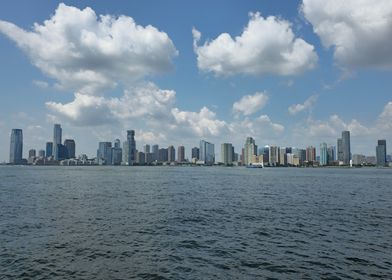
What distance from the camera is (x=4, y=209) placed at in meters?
55.8

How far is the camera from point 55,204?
61.8m

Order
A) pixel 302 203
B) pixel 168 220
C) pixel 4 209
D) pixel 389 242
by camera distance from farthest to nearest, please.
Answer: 1. pixel 302 203
2. pixel 4 209
3. pixel 168 220
4. pixel 389 242

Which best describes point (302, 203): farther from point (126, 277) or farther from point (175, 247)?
point (126, 277)

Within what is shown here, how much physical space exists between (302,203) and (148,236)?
3910 cm

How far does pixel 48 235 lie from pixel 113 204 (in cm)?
2593

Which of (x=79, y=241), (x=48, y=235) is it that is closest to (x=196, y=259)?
(x=79, y=241)

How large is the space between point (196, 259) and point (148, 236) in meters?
9.51

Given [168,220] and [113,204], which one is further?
[113,204]

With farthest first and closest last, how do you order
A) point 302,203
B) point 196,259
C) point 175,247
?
point 302,203
point 175,247
point 196,259

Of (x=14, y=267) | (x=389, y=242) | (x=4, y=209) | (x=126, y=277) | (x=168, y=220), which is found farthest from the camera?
(x=4, y=209)

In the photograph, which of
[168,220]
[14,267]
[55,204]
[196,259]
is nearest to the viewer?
[14,267]

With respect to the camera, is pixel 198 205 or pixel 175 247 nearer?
pixel 175 247

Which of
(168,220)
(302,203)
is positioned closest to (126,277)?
(168,220)

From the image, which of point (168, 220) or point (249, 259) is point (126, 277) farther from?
point (168, 220)
